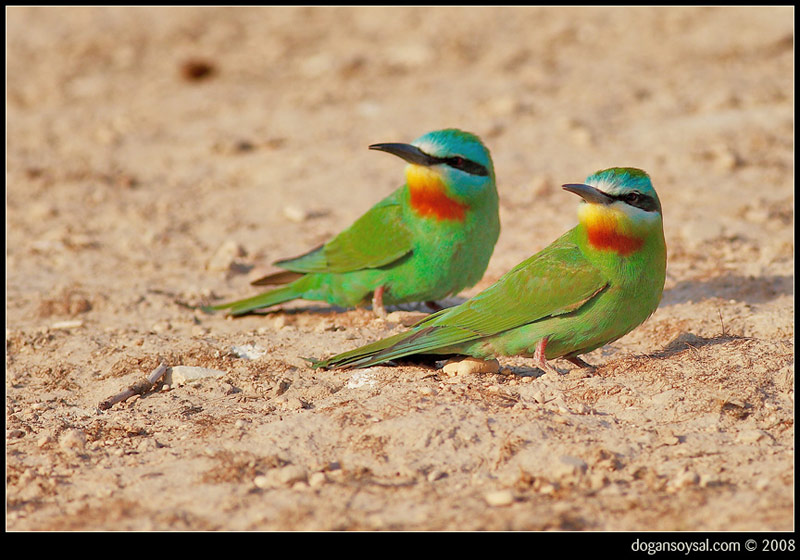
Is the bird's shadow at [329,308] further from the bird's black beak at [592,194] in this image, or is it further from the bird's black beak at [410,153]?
the bird's black beak at [592,194]

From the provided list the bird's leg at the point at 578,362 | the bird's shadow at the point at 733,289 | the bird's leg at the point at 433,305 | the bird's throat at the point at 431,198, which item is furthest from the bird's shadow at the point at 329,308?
the bird's leg at the point at 578,362

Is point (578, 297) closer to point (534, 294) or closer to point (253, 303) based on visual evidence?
Answer: point (534, 294)

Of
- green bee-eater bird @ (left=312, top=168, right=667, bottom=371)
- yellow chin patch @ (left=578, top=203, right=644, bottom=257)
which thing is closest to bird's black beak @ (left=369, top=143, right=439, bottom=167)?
green bee-eater bird @ (left=312, top=168, right=667, bottom=371)

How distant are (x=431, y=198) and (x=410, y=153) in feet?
0.66

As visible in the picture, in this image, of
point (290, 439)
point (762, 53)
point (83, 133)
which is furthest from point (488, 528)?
point (762, 53)

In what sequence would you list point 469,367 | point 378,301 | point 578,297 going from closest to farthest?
point 578,297 < point 469,367 < point 378,301

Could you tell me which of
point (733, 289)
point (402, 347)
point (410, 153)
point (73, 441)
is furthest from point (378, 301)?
point (73, 441)

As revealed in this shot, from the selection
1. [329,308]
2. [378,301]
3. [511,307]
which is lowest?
[329,308]

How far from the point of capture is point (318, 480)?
2.58 meters

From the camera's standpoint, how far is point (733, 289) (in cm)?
431

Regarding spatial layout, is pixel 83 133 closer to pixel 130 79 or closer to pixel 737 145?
→ pixel 130 79

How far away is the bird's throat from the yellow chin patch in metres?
0.87

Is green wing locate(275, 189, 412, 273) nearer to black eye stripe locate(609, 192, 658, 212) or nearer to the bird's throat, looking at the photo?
the bird's throat
